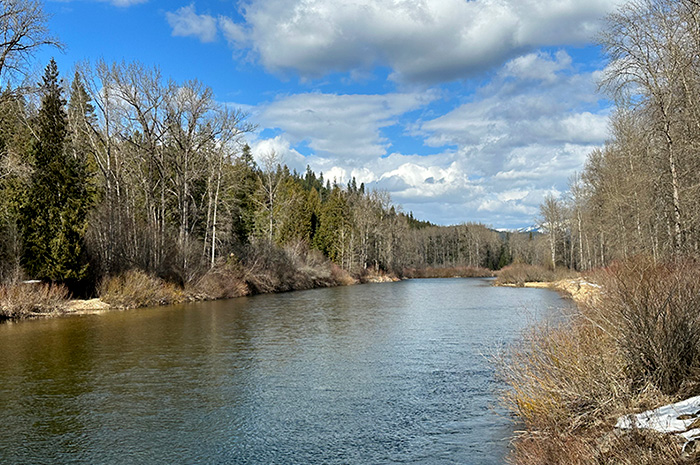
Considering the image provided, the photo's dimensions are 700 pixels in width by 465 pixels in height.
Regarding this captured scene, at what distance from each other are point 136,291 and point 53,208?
6633mm

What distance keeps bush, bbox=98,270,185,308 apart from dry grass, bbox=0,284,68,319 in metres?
2.96

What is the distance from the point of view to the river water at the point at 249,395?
28.0 feet

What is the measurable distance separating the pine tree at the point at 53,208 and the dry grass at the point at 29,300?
4.18 ft

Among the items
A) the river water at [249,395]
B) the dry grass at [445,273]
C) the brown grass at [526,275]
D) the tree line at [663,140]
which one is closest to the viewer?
the river water at [249,395]

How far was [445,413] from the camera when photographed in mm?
10469

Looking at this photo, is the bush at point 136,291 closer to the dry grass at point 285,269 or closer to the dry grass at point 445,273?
the dry grass at point 285,269

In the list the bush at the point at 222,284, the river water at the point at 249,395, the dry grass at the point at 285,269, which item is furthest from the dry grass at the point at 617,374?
the dry grass at the point at 285,269

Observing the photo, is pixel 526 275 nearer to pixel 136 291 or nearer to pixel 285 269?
pixel 285 269

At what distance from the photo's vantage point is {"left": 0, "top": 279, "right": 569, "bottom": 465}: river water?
336 inches

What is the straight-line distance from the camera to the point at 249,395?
1181 centimetres

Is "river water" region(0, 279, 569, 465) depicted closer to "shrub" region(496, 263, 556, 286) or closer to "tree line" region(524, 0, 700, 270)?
"tree line" region(524, 0, 700, 270)

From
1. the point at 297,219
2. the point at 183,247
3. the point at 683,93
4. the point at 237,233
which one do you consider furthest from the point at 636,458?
the point at 297,219

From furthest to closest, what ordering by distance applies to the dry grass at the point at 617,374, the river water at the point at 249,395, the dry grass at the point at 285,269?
the dry grass at the point at 285,269 < the river water at the point at 249,395 < the dry grass at the point at 617,374

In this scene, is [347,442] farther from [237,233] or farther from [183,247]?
[237,233]
